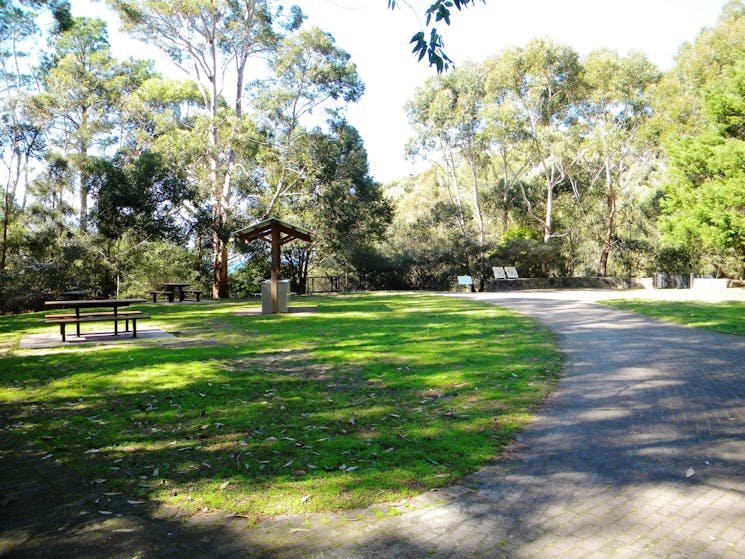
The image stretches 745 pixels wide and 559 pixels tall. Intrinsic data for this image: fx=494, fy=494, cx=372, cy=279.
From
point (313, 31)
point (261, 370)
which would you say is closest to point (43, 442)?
point (261, 370)

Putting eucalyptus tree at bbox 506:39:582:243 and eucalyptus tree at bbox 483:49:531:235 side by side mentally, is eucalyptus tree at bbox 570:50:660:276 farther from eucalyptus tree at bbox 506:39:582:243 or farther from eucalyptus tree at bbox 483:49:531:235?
eucalyptus tree at bbox 483:49:531:235

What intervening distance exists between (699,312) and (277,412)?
11.3m

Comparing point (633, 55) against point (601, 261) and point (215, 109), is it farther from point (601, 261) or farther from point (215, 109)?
point (215, 109)

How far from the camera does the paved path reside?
253 centimetres

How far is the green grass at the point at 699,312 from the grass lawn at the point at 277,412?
378 centimetres

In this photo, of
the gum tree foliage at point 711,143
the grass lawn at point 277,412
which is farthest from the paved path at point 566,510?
the gum tree foliage at point 711,143

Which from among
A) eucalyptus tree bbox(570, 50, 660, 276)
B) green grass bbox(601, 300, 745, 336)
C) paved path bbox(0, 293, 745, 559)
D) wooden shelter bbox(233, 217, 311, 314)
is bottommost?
paved path bbox(0, 293, 745, 559)

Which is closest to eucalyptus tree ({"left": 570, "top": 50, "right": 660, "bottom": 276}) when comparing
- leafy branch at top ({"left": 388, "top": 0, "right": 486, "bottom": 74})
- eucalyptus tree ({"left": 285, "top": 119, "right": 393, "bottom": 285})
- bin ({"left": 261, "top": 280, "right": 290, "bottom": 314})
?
eucalyptus tree ({"left": 285, "top": 119, "right": 393, "bottom": 285})

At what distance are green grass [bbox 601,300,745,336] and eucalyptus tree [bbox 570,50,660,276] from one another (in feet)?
49.1

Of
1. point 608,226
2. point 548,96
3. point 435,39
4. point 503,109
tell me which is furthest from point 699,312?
point 548,96

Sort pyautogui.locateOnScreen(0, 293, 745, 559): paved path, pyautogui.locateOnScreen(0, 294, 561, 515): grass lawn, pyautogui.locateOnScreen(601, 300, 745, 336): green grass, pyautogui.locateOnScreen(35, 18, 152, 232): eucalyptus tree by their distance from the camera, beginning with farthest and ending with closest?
pyautogui.locateOnScreen(35, 18, 152, 232): eucalyptus tree < pyautogui.locateOnScreen(601, 300, 745, 336): green grass < pyautogui.locateOnScreen(0, 294, 561, 515): grass lawn < pyautogui.locateOnScreen(0, 293, 745, 559): paved path

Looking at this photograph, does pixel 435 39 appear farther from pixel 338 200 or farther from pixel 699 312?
pixel 338 200

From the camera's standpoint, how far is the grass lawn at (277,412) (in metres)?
3.32

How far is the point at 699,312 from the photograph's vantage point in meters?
11.9
